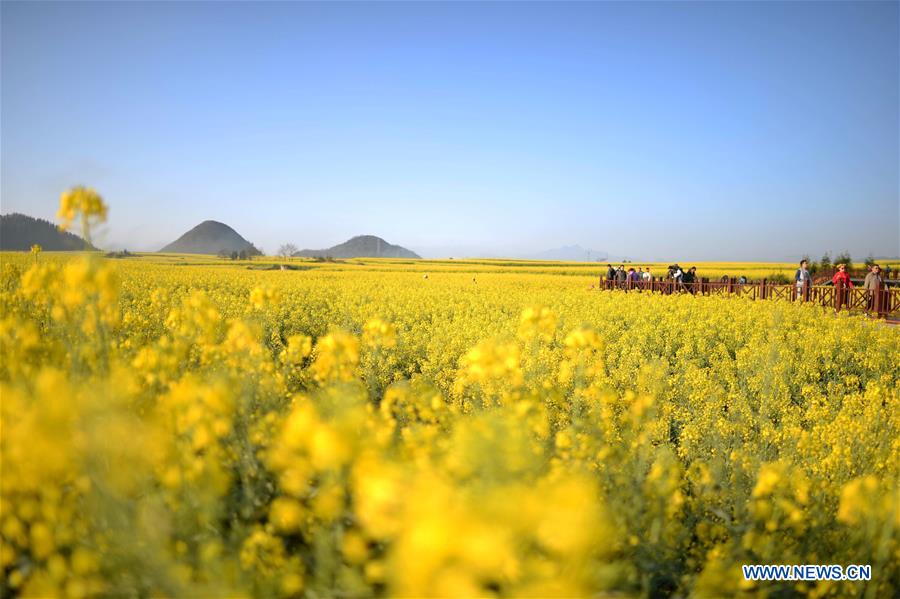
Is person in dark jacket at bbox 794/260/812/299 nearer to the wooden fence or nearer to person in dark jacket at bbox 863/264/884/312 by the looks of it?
the wooden fence

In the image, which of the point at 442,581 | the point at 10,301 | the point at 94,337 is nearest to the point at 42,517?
the point at 94,337

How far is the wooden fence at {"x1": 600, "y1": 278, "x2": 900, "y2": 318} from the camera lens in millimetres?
15555

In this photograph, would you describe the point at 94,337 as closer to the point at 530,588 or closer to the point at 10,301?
the point at 10,301

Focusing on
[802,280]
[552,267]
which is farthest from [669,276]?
[552,267]

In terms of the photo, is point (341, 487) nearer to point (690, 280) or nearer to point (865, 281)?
point (865, 281)

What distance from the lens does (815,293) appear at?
57.9ft

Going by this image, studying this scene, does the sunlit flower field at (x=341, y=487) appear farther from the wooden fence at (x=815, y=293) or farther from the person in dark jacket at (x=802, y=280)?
the person in dark jacket at (x=802, y=280)

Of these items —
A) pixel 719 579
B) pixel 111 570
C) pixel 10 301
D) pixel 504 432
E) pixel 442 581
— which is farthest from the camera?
pixel 10 301

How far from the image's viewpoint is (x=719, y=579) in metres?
2.45

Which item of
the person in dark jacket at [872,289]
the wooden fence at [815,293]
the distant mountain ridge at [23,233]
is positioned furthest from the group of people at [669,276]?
the distant mountain ridge at [23,233]

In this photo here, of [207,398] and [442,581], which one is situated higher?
[207,398]

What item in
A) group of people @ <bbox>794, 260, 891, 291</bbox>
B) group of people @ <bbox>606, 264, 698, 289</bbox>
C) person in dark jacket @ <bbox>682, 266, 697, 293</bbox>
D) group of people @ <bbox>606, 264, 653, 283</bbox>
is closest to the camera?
group of people @ <bbox>794, 260, 891, 291</bbox>

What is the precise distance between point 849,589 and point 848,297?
58.1ft

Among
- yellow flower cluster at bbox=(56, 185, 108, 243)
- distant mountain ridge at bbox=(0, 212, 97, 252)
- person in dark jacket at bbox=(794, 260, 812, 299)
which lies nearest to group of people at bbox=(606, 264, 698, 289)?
person in dark jacket at bbox=(794, 260, 812, 299)
